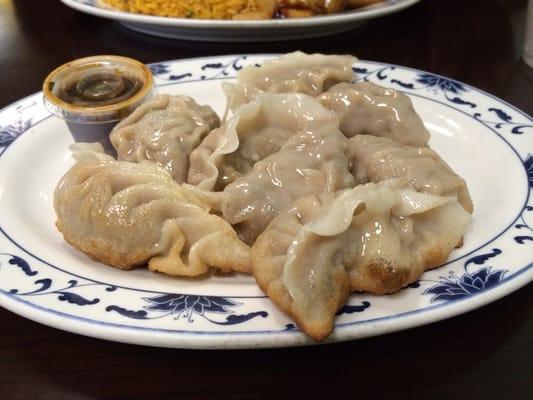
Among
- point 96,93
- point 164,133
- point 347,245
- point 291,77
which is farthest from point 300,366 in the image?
point 96,93

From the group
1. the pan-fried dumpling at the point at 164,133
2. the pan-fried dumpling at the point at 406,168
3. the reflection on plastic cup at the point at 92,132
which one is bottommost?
the reflection on plastic cup at the point at 92,132

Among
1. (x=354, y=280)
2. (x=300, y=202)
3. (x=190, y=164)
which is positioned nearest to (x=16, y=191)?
(x=190, y=164)

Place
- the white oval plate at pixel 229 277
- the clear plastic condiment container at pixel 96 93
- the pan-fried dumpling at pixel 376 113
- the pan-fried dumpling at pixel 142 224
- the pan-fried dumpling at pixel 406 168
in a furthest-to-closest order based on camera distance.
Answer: the clear plastic condiment container at pixel 96 93, the pan-fried dumpling at pixel 376 113, the pan-fried dumpling at pixel 406 168, the pan-fried dumpling at pixel 142 224, the white oval plate at pixel 229 277

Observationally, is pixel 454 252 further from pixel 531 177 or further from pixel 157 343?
pixel 157 343

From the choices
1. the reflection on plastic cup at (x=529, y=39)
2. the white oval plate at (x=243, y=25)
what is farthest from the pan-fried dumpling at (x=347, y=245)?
Result: the reflection on plastic cup at (x=529, y=39)

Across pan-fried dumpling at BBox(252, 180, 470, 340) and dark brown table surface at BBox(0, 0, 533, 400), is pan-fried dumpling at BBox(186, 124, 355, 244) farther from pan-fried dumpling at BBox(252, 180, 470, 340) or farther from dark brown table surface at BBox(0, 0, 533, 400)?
dark brown table surface at BBox(0, 0, 533, 400)

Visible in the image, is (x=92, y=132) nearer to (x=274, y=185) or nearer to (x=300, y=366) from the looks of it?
(x=274, y=185)

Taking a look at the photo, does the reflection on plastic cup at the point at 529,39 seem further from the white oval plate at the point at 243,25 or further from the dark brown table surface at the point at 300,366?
the dark brown table surface at the point at 300,366
